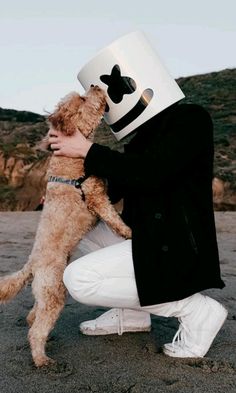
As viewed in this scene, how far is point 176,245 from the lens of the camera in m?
3.33

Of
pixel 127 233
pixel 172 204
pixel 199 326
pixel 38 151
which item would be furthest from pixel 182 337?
pixel 38 151

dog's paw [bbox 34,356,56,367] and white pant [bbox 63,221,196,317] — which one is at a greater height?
white pant [bbox 63,221,196,317]

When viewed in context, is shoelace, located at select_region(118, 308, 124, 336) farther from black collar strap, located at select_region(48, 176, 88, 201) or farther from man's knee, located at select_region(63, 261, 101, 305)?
black collar strap, located at select_region(48, 176, 88, 201)

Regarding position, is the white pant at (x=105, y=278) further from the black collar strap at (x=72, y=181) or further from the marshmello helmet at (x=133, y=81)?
the marshmello helmet at (x=133, y=81)

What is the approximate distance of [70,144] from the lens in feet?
11.7

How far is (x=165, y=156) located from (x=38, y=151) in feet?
27.0

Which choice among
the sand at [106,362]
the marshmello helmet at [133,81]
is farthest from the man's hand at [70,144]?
the sand at [106,362]

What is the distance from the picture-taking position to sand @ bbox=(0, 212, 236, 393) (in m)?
3.08

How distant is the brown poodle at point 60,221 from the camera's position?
11.2ft

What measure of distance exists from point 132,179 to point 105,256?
484 mm

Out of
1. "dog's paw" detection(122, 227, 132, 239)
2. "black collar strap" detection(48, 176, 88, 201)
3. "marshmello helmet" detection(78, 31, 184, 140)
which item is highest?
"marshmello helmet" detection(78, 31, 184, 140)

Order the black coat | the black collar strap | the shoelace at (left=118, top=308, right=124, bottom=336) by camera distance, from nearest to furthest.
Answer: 1. the black coat
2. the black collar strap
3. the shoelace at (left=118, top=308, right=124, bottom=336)

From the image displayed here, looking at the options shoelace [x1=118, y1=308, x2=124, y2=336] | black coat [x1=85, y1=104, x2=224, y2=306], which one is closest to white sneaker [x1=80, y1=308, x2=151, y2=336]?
shoelace [x1=118, y1=308, x2=124, y2=336]

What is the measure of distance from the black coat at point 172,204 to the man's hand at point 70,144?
77 millimetres
